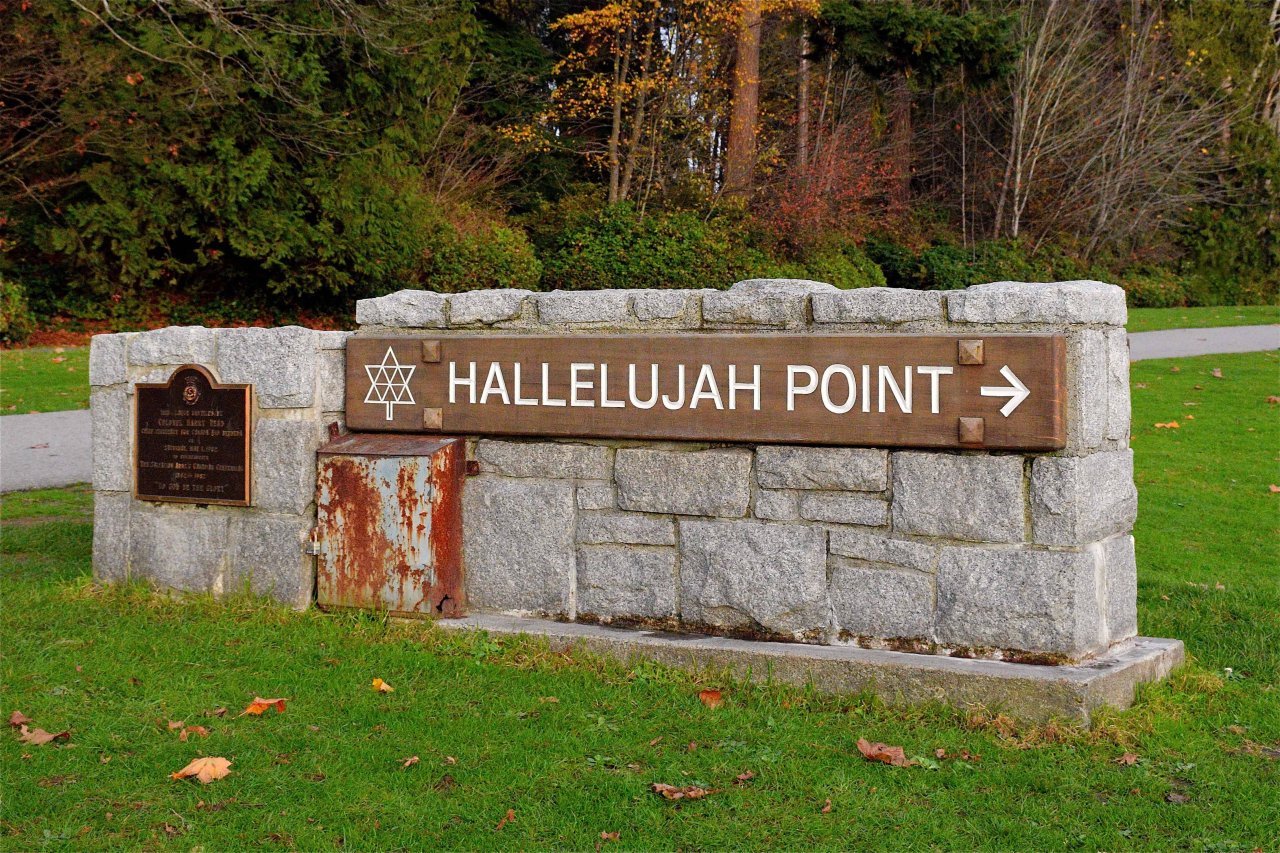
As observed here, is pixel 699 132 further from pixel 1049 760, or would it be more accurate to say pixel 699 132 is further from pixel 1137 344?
pixel 1049 760

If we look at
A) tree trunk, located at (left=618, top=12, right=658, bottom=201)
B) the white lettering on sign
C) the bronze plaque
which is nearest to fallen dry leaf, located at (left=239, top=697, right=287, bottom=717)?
the bronze plaque

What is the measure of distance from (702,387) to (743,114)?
15.8 meters

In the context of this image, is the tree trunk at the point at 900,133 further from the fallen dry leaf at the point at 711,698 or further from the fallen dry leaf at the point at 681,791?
the fallen dry leaf at the point at 681,791

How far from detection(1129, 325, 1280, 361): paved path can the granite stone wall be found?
964cm

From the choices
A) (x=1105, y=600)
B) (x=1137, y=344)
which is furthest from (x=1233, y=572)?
(x=1137, y=344)

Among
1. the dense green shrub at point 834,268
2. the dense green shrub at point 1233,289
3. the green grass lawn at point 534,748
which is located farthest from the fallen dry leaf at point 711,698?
the dense green shrub at point 1233,289

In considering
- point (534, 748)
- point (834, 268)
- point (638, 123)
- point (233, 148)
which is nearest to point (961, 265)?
point (834, 268)

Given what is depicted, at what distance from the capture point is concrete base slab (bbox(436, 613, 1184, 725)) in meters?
3.85

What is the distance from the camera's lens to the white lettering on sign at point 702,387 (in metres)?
4.16

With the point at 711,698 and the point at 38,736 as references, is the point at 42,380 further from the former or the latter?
the point at 711,698

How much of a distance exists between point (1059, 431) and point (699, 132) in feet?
55.2

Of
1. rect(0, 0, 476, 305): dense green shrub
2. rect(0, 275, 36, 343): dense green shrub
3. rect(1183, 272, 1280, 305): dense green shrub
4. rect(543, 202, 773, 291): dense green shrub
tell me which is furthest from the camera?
rect(1183, 272, 1280, 305): dense green shrub

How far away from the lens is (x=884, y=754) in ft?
11.8

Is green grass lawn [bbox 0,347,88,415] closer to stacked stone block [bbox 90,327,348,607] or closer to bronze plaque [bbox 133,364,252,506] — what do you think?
stacked stone block [bbox 90,327,348,607]
